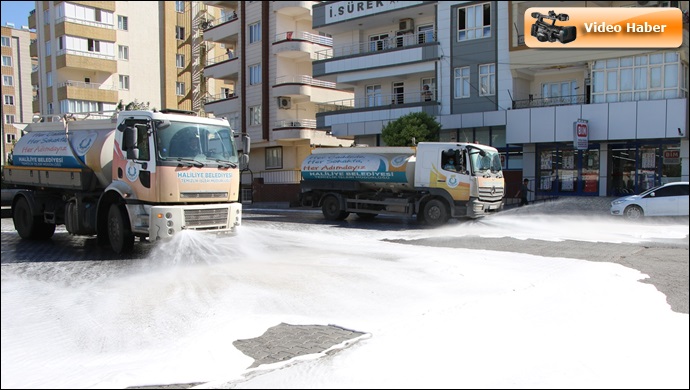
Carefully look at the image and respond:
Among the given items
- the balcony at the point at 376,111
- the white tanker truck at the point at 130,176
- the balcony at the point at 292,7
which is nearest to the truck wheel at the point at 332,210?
the white tanker truck at the point at 130,176

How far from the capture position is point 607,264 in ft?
35.4

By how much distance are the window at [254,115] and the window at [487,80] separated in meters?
16.9

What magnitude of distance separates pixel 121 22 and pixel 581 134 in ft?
80.7

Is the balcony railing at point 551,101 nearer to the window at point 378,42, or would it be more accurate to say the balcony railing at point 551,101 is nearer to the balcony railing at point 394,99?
the balcony railing at point 394,99

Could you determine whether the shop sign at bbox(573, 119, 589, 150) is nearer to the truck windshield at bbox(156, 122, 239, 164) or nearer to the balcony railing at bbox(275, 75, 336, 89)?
the truck windshield at bbox(156, 122, 239, 164)

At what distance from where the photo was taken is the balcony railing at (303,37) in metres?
39.5

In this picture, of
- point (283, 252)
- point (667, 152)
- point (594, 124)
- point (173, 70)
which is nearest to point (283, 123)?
point (594, 124)

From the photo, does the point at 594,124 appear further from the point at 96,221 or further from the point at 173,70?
the point at 173,70

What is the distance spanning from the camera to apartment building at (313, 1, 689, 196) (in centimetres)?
2530

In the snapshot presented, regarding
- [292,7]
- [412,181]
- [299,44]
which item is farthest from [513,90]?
[292,7]

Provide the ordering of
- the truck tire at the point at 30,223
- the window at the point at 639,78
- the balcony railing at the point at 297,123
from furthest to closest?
the balcony railing at the point at 297,123
the window at the point at 639,78
the truck tire at the point at 30,223

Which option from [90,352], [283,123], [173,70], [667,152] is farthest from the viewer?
[283,123]

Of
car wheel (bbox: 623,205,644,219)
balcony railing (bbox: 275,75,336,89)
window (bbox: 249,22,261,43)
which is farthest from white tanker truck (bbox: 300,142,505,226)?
window (bbox: 249,22,261,43)

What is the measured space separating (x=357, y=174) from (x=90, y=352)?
16.4 metres
